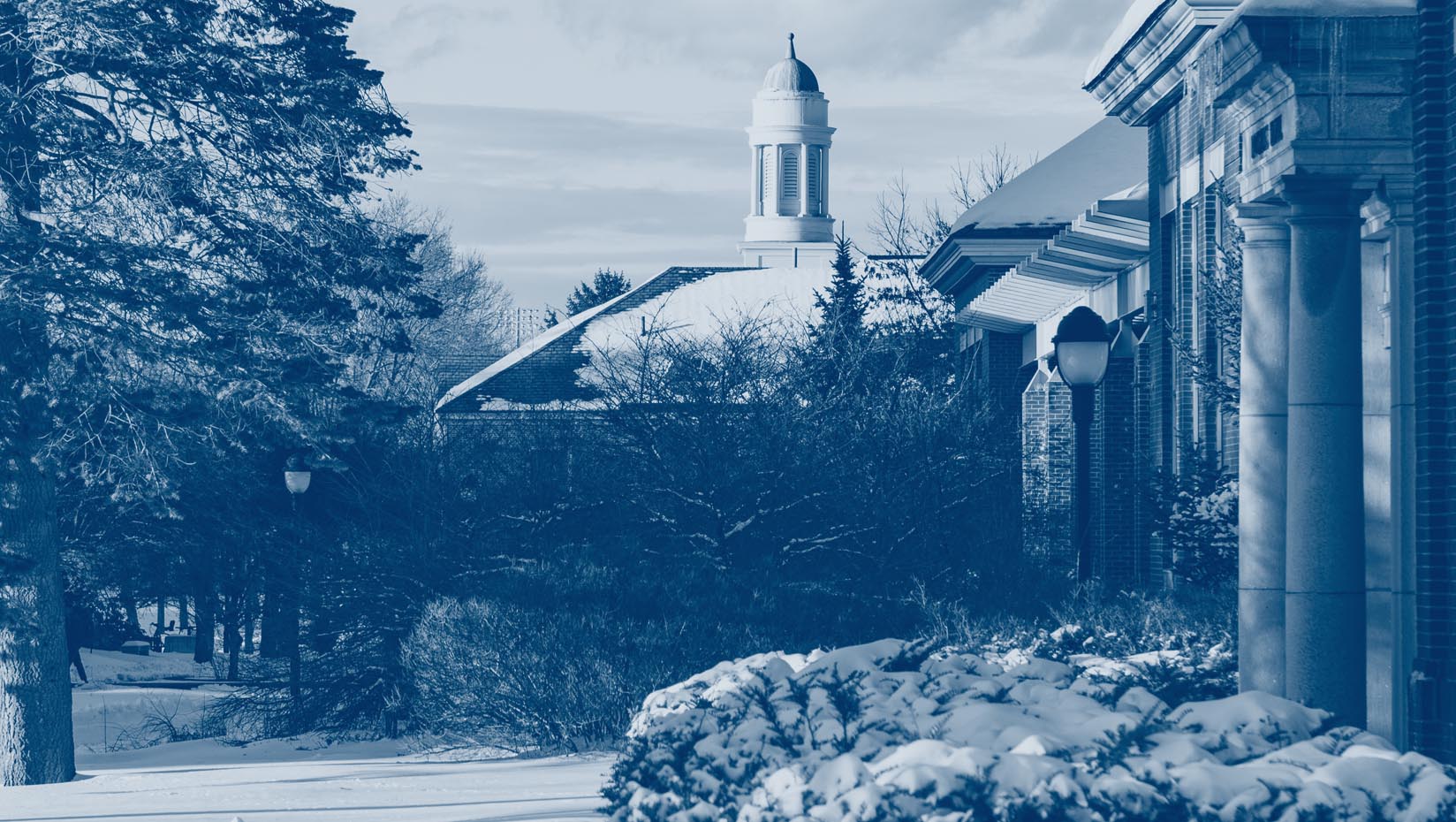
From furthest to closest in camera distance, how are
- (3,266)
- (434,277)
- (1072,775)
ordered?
(434,277)
(3,266)
(1072,775)

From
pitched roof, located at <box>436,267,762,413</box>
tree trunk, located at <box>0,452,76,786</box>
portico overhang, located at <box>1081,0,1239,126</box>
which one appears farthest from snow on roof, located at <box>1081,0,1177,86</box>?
pitched roof, located at <box>436,267,762,413</box>

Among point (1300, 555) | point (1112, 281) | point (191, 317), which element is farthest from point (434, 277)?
point (1300, 555)

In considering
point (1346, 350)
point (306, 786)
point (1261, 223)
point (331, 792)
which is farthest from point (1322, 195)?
point (306, 786)

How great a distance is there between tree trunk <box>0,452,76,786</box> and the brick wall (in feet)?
42.0

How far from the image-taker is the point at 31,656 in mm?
17984

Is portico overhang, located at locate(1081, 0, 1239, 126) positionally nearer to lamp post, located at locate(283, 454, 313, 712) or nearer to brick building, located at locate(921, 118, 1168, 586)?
brick building, located at locate(921, 118, 1168, 586)

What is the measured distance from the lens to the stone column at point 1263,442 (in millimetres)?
10539

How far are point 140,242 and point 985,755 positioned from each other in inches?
527

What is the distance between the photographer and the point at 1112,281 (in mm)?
23828

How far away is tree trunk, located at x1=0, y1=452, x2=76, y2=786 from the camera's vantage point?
17.8m

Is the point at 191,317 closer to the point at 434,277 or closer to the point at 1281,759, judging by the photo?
the point at 1281,759

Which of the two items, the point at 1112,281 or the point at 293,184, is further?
the point at 1112,281

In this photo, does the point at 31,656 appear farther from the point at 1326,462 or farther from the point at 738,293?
the point at 738,293

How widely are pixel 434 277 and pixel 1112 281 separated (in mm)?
34355
